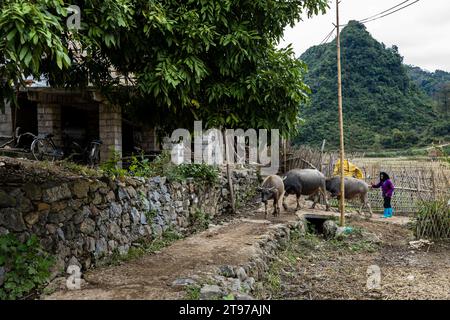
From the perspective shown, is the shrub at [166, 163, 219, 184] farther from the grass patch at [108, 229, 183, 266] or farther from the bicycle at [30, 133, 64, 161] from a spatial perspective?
the bicycle at [30, 133, 64, 161]

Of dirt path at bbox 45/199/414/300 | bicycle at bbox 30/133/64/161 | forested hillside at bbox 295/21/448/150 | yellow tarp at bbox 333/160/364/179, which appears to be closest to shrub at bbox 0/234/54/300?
dirt path at bbox 45/199/414/300

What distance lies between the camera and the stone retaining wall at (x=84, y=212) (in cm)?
488

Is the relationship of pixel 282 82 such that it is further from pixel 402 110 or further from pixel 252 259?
pixel 402 110

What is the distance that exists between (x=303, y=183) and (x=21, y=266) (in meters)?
8.24

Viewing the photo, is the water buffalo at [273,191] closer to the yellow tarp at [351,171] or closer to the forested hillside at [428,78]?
the yellow tarp at [351,171]

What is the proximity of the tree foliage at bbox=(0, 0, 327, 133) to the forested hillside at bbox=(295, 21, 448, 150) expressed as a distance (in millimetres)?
19112

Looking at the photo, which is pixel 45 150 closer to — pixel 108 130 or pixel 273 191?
pixel 108 130

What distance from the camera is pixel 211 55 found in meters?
5.25

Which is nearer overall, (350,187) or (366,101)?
(350,187)

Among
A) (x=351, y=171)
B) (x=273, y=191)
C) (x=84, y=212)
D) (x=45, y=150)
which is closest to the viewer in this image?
(x=84, y=212)

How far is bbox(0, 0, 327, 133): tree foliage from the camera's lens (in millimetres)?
4727

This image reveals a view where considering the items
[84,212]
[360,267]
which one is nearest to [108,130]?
[84,212]

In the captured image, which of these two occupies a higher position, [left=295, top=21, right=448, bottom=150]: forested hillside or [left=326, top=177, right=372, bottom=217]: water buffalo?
[left=295, top=21, right=448, bottom=150]: forested hillside
